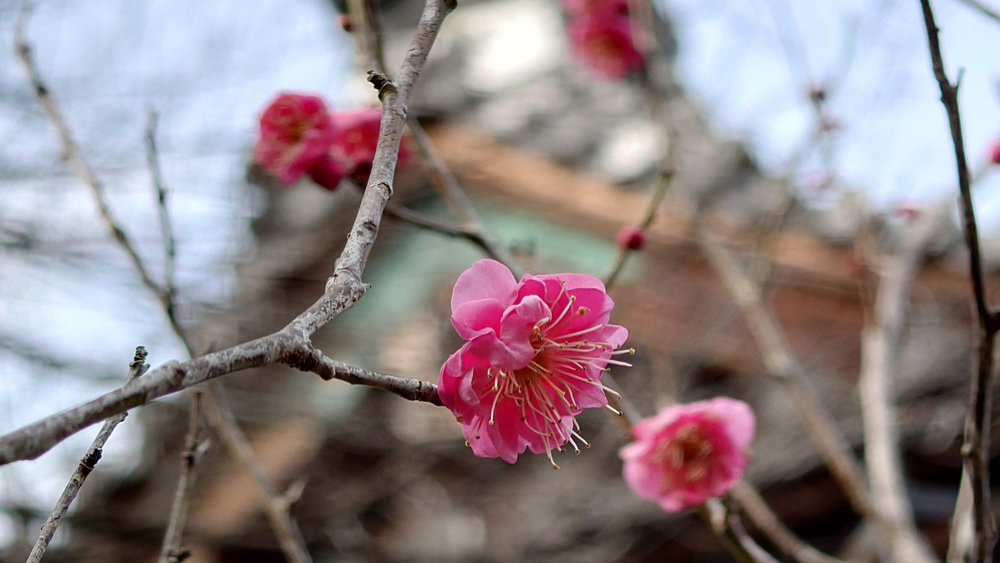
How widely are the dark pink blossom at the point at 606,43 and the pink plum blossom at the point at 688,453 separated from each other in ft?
4.66

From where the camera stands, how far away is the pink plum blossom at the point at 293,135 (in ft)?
4.57

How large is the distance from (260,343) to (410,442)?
2.06 metres

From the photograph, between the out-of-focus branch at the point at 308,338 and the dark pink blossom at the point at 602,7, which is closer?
the out-of-focus branch at the point at 308,338

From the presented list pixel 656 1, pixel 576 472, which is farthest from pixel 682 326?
pixel 656 1

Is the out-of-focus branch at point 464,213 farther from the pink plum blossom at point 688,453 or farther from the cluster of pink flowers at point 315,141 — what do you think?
the pink plum blossom at point 688,453

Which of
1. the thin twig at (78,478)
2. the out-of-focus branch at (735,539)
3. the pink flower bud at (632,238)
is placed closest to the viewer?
the thin twig at (78,478)

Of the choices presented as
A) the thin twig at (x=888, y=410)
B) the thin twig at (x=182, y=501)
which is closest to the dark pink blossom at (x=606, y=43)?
the thin twig at (x=888, y=410)

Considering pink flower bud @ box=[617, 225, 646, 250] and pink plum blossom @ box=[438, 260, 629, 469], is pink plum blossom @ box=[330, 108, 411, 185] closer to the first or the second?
pink flower bud @ box=[617, 225, 646, 250]

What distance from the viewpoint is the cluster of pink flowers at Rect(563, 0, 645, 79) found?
99.3 inches

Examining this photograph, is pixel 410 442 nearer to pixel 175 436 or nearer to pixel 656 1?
pixel 175 436

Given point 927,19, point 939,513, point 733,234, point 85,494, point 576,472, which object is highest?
point 927,19

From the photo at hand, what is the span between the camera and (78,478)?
25.3 inches

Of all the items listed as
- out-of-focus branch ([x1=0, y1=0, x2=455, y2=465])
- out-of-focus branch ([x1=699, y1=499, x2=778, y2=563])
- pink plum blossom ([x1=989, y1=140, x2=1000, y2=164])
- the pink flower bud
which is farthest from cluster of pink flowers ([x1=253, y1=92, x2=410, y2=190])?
pink plum blossom ([x1=989, y1=140, x2=1000, y2=164])

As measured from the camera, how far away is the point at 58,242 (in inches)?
93.0
